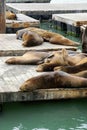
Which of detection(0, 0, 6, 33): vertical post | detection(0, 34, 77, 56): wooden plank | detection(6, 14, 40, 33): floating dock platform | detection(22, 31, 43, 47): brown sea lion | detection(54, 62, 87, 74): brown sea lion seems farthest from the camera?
detection(6, 14, 40, 33): floating dock platform

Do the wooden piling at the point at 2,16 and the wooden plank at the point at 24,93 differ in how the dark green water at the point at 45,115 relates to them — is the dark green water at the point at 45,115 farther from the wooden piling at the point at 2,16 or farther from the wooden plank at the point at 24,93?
the wooden piling at the point at 2,16

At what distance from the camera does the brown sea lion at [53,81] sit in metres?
6.92

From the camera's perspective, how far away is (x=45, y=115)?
695 cm

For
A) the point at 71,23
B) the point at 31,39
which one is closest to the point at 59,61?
the point at 31,39

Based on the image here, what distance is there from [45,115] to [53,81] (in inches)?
21.9

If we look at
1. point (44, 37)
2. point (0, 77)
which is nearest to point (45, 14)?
point (44, 37)

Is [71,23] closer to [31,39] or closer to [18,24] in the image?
[18,24]

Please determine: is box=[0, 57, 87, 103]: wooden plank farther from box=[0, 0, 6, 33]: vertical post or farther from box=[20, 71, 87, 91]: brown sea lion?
box=[0, 0, 6, 33]: vertical post

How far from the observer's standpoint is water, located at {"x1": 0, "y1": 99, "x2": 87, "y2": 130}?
6.61m

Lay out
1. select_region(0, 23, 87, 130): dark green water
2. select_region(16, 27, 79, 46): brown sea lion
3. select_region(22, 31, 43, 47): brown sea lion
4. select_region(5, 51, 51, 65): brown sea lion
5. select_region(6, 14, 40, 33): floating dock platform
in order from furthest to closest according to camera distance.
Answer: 1. select_region(6, 14, 40, 33): floating dock platform
2. select_region(16, 27, 79, 46): brown sea lion
3. select_region(22, 31, 43, 47): brown sea lion
4. select_region(5, 51, 51, 65): brown sea lion
5. select_region(0, 23, 87, 130): dark green water

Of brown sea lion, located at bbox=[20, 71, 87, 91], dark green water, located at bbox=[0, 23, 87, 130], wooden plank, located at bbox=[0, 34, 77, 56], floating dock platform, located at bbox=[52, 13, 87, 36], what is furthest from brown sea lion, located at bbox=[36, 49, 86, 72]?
floating dock platform, located at bbox=[52, 13, 87, 36]

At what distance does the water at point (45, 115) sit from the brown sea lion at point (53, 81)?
0.40 meters

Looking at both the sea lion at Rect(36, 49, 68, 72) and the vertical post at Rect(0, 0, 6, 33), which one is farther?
the vertical post at Rect(0, 0, 6, 33)

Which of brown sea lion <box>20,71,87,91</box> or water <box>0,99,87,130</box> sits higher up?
brown sea lion <box>20,71,87,91</box>
